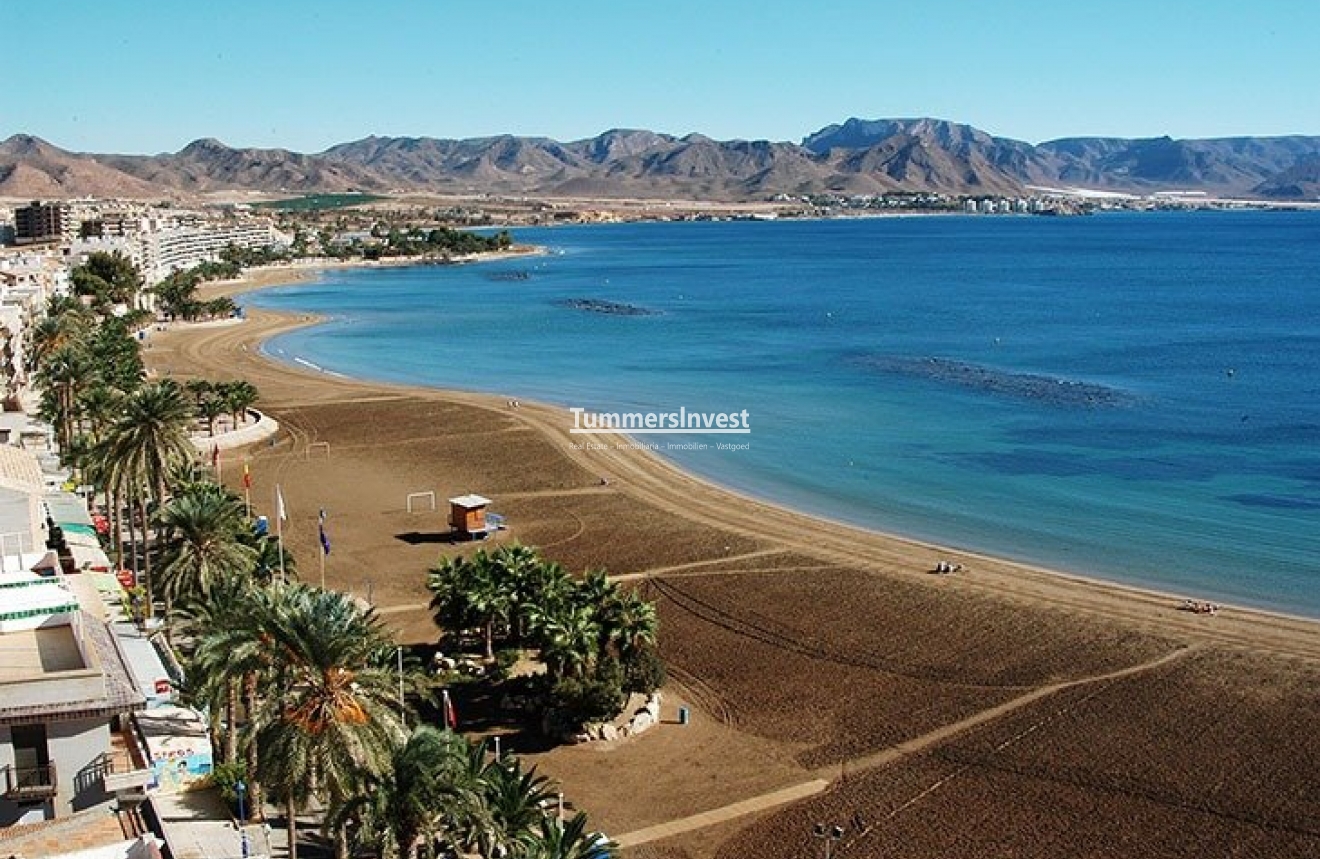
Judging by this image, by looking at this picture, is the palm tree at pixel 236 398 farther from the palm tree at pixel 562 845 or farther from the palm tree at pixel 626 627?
the palm tree at pixel 562 845

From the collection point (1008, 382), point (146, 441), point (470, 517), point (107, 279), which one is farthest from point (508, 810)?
point (107, 279)

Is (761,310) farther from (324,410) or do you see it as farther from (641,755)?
(641,755)

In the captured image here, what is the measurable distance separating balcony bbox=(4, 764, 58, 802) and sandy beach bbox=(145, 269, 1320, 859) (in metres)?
12.1

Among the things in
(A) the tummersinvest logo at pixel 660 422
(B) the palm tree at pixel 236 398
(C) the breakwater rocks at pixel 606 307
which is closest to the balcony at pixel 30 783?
(B) the palm tree at pixel 236 398

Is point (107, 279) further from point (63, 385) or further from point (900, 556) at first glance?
point (900, 556)

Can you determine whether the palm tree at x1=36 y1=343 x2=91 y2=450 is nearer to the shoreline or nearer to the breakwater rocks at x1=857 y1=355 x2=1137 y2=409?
the shoreline

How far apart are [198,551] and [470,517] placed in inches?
715

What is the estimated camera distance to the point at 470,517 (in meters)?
49.7

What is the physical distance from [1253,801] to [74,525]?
34121 millimetres

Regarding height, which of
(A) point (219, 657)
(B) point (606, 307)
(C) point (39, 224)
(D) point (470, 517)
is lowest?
(D) point (470, 517)

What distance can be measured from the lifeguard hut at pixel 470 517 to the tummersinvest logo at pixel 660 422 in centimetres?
2120

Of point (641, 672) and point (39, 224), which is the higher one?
point (39, 224)

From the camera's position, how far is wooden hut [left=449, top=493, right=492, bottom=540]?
49625mm

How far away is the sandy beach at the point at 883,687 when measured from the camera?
2753 centimetres
